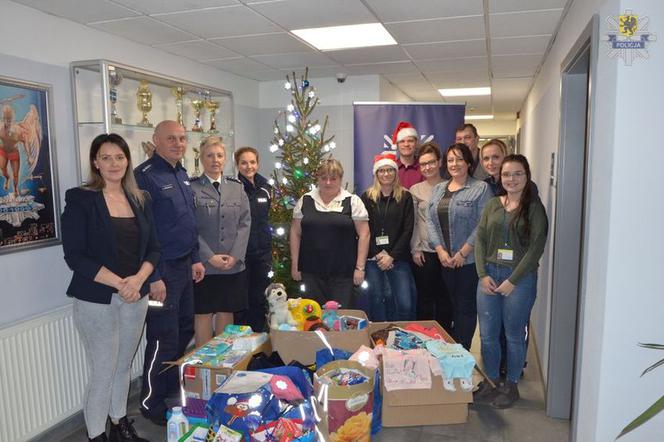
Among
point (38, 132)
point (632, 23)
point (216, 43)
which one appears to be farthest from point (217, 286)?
point (632, 23)

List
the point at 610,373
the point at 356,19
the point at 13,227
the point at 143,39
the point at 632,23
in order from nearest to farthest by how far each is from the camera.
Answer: the point at 632,23
the point at 610,373
the point at 13,227
the point at 356,19
the point at 143,39

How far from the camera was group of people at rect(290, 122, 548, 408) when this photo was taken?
2732 mm

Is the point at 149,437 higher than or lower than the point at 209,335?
lower

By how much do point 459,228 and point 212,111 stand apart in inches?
96.6

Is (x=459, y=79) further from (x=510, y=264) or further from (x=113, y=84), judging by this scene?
(x=113, y=84)

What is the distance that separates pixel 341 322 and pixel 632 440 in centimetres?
160

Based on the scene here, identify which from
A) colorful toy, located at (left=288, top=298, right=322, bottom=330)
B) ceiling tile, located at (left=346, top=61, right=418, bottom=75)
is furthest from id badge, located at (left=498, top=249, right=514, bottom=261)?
ceiling tile, located at (left=346, top=61, right=418, bottom=75)

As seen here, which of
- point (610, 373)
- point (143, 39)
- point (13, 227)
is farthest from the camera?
point (143, 39)

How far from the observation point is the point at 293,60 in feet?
14.2

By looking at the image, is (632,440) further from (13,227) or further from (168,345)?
(13,227)

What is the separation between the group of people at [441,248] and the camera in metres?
2.73

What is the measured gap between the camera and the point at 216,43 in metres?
3.64

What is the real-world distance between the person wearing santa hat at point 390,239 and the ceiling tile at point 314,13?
941 mm

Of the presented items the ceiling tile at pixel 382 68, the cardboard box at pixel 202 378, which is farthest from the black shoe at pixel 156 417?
the ceiling tile at pixel 382 68
